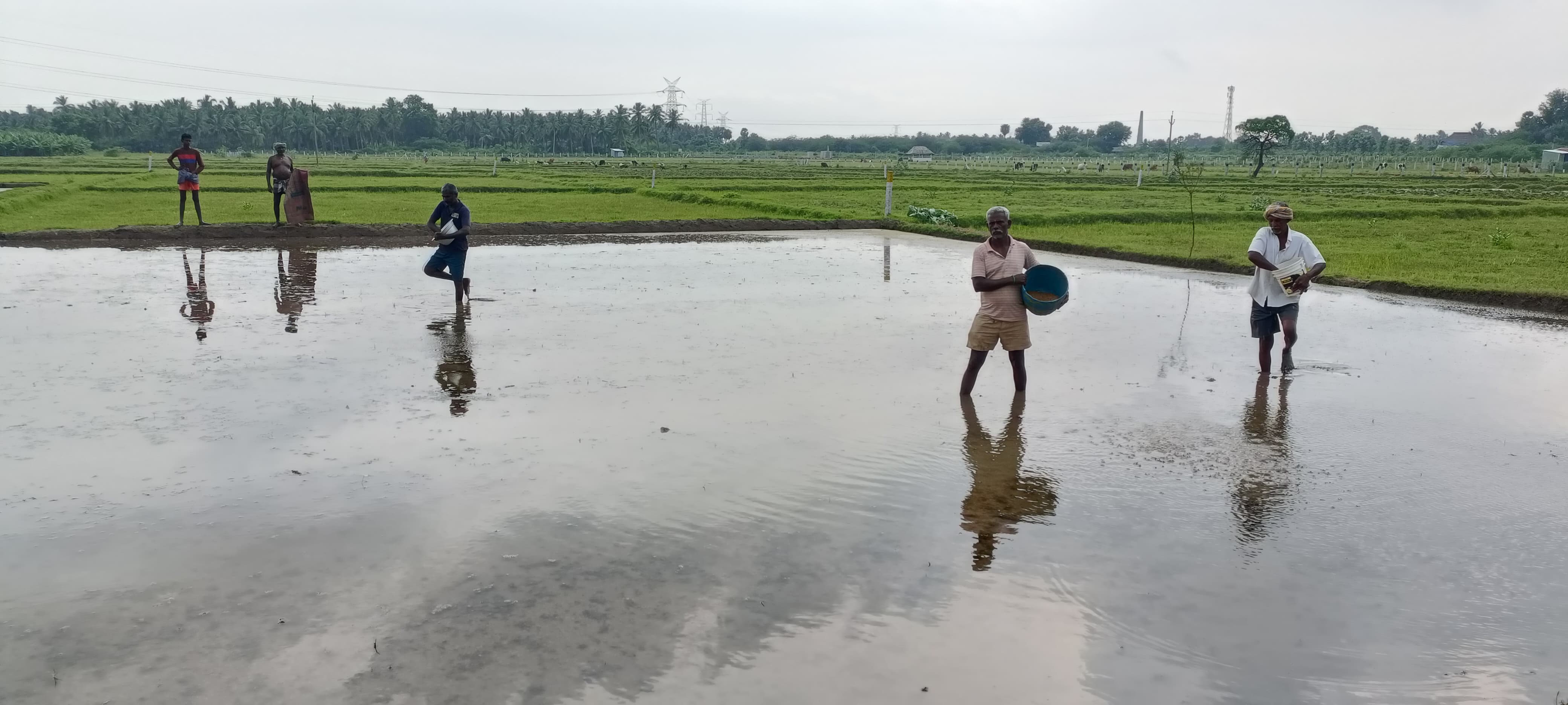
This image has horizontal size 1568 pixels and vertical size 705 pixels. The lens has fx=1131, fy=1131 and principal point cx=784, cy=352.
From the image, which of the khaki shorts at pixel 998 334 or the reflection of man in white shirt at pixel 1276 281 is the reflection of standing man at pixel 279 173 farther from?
the reflection of man in white shirt at pixel 1276 281

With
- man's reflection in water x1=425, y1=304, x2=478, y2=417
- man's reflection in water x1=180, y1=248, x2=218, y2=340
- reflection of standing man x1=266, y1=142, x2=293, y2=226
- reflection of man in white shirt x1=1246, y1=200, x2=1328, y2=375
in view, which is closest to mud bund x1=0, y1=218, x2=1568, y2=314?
reflection of standing man x1=266, y1=142, x2=293, y2=226

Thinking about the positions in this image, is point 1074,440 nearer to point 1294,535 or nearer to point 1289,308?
point 1294,535

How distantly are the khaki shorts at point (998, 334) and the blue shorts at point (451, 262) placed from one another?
626 cm

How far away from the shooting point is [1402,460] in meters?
6.86

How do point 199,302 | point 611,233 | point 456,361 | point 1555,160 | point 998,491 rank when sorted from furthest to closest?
point 1555,160 → point 611,233 → point 199,302 → point 456,361 → point 998,491

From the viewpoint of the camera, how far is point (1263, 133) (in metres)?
71.1

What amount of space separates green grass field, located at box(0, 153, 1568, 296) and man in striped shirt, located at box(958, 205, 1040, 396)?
8767 mm

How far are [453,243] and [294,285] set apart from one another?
2730 mm

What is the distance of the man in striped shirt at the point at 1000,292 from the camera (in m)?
8.02

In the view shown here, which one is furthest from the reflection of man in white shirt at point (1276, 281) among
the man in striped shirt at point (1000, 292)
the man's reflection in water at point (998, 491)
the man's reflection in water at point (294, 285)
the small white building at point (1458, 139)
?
the small white building at point (1458, 139)

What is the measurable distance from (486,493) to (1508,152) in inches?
4903

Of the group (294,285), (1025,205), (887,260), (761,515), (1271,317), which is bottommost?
(761,515)

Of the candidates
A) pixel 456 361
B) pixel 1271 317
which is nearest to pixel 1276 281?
pixel 1271 317

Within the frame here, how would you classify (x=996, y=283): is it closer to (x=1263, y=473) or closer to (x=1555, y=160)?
(x=1263, y=473)
